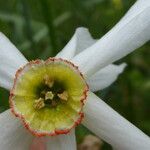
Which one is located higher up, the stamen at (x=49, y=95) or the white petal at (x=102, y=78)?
the stamen at (x=49, y=95)

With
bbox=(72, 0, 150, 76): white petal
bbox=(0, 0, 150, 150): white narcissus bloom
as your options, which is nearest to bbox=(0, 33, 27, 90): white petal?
bbox=(0, 0, 150, 150): white narcissus bloom

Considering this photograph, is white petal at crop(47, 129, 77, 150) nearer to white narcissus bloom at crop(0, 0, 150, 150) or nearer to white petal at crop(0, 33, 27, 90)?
white narcissus bloom at crop(0, 0, 150, 150)

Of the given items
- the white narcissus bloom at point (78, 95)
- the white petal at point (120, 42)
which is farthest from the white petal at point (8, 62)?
the white petal at point (120, 42)

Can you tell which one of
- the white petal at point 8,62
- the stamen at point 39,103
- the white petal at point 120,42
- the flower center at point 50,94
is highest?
the white petal at point 8,62

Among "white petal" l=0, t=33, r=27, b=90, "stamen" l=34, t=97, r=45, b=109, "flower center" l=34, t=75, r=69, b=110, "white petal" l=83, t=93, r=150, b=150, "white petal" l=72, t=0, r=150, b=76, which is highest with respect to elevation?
"white petal" l=0, t=33, r=27, b=90

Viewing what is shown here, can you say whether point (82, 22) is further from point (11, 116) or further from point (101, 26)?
point (11, 116)

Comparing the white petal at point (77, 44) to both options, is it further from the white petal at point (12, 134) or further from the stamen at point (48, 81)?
the white petal at point (12, 134)

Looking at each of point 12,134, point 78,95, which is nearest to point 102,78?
point 78,95
